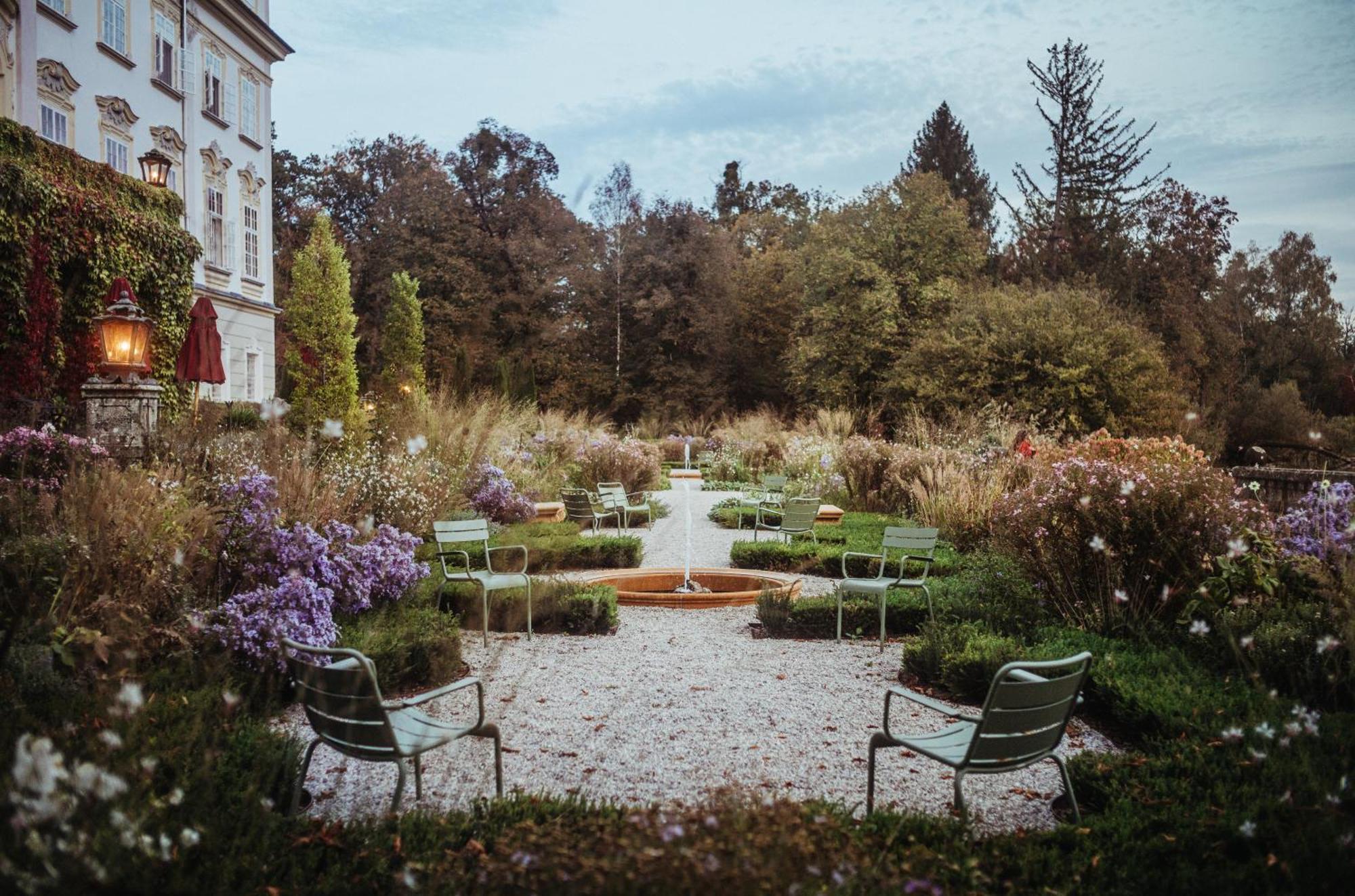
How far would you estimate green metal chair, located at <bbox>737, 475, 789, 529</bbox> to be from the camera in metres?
11.8

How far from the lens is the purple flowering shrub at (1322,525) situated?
14.5ft

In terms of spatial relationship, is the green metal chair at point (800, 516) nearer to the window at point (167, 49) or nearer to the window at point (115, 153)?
the window at point (115, 153)

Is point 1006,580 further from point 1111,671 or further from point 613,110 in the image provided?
point 613,110

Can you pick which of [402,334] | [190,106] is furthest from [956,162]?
[190,106]

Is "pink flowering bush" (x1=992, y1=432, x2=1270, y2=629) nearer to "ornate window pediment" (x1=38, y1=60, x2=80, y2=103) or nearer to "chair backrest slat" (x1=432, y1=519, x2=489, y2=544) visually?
"chair backrest slat" (x1=432, y1=519, x2=489, y2=544)

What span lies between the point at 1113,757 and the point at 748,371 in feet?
102

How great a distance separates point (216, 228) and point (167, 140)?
2.62 metres

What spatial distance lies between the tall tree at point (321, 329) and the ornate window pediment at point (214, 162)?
2.23 m

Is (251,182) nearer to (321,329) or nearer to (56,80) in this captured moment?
(321,329)

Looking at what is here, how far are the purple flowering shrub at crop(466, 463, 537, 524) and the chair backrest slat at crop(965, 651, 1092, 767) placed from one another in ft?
25.8

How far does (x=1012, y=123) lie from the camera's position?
3134 cm

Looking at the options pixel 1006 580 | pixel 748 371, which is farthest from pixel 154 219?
pixel 748 371

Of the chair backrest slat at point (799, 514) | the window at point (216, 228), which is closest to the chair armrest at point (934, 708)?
the chair backrest slat at point (799, 514)

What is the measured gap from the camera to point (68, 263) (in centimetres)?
1155
